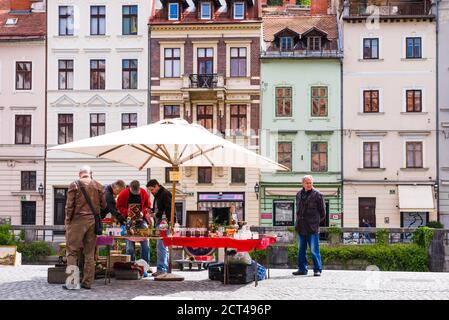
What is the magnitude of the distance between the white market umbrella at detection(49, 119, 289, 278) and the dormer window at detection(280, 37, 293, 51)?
81.4 ft

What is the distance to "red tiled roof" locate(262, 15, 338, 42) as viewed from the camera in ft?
136

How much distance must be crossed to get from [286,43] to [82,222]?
29.0 metres

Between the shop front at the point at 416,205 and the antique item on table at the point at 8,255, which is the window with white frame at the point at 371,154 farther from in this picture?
the antique item on table at the point at 8,255

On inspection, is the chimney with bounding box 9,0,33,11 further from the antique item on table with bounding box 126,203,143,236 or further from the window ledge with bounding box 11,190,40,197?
the antique item on table with bounding box 126,203,143,236

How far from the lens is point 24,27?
4094 centimetres

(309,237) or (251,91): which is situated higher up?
(251,91)

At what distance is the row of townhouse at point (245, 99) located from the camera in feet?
128

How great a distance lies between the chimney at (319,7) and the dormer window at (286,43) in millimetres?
7772

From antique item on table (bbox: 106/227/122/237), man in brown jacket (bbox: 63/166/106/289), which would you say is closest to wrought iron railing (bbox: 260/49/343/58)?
antique item on table (bbox: 106/227/122/237)

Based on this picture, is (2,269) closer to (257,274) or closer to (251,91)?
(257,274)

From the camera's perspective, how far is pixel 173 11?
40.0 m
